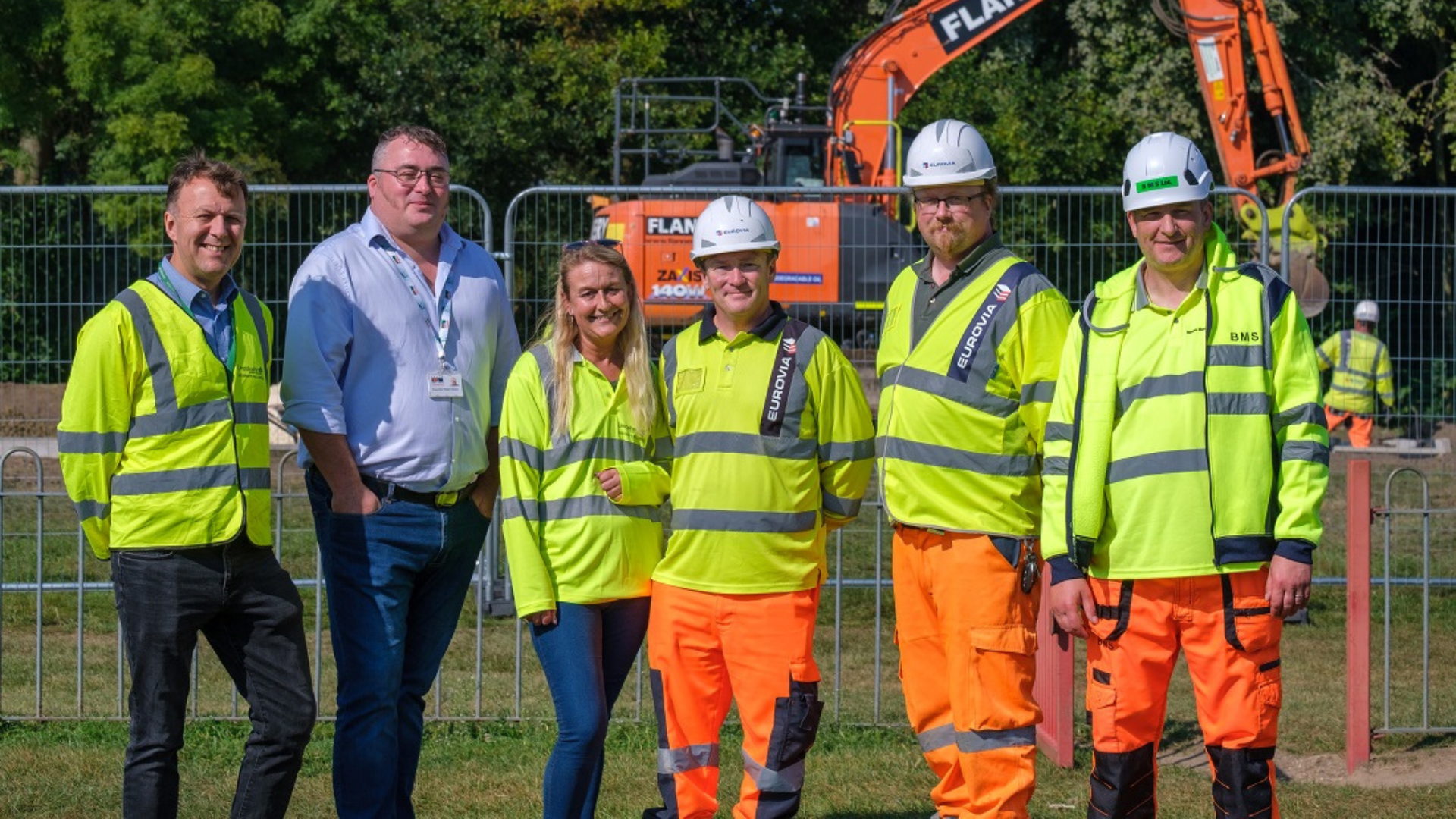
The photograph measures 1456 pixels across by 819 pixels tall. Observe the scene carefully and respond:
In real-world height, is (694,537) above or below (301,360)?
below

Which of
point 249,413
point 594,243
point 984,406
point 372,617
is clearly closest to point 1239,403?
point 984,406

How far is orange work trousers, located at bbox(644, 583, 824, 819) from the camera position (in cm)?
493

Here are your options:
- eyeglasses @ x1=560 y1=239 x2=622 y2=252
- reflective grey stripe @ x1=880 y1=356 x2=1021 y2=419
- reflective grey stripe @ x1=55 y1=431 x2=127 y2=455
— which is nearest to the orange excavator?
eyeglasses @ x1=560 y1=239 x2=622 y2=252

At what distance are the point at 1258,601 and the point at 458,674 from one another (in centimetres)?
497

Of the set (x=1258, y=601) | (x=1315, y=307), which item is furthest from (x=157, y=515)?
(x=1315, y=307)

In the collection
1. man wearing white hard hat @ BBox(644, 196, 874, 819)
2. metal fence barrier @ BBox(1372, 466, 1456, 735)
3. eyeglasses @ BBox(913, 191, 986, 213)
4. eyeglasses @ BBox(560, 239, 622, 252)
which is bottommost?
metal fence barrier @ BBox(1372, 466, 1456, 735)

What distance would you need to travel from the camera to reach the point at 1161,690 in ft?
15.4

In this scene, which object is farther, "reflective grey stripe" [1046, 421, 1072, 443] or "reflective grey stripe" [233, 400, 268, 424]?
"reflective grey stripe" [233, 400, 268, 424]

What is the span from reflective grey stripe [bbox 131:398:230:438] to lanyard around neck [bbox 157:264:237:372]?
0.15 m

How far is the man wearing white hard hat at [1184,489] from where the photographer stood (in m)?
4.55

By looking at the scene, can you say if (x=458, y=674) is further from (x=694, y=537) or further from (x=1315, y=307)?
(x=1315, y=307)

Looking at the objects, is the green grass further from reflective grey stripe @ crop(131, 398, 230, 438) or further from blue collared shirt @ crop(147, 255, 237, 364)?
blue collared shirt @ crop(147, 255, 237, 364)

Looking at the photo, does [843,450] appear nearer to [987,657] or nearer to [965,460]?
[965,460]

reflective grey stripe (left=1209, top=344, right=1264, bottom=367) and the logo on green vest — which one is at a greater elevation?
the logo on green vest
